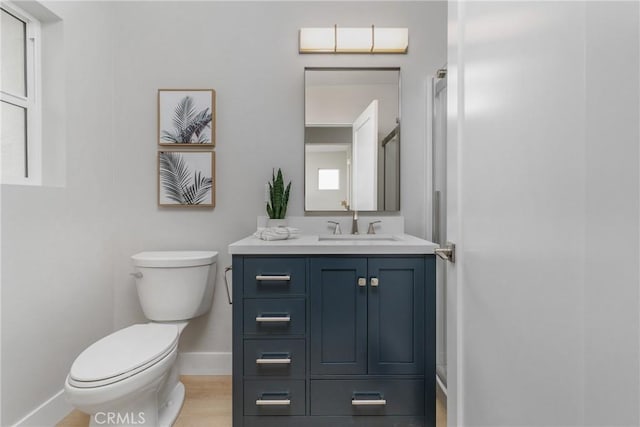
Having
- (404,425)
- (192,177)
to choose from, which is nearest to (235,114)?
(192,177)

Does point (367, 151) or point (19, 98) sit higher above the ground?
point (19, 98)

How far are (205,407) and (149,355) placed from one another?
2.05ft

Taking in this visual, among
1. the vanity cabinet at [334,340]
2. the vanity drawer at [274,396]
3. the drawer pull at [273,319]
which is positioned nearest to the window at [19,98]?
the vanity cabinet at [334,340]

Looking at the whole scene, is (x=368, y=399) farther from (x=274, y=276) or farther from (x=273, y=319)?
(x=274, y=276)

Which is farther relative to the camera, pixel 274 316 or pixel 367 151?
pixel 367 151

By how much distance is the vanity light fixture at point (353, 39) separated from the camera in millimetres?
2094

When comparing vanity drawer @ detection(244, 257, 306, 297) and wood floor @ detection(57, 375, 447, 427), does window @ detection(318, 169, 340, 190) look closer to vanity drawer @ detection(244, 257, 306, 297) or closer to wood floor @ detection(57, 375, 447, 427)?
vanity drawer @ detection(244, 257, 306, 297)

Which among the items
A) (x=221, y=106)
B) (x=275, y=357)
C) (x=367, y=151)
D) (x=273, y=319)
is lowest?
(x=275, y=357)

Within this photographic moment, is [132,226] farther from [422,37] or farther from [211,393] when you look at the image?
[422,37]

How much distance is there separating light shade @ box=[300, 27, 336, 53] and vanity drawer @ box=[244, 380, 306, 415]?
73.2 inches

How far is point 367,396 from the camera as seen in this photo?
1550 millimetres

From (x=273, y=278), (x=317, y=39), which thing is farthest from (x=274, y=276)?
(x=317, y=39)

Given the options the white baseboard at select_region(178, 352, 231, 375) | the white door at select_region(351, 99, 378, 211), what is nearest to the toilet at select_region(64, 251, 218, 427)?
the white baseboard at select_region(178, 352, 231, 375)

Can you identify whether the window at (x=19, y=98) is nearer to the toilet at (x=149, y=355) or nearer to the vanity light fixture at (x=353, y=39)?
the toilet at (x=149, y=355)
